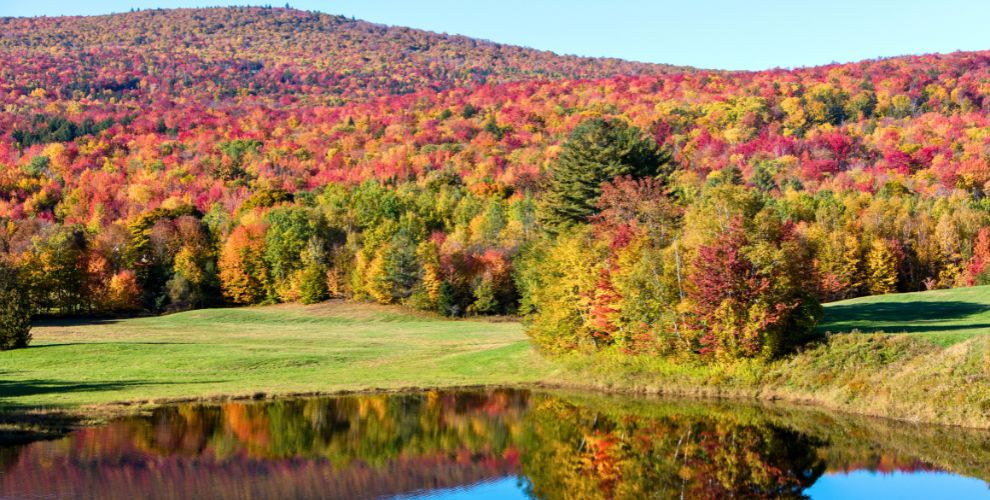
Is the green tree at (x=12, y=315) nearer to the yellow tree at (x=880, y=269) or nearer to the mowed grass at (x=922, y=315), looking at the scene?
the mowed grass at (x=922, y=315)

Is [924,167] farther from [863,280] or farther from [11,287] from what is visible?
[11,287]

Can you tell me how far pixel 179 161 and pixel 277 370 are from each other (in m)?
118

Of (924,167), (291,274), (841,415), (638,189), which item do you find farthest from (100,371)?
(924,167)

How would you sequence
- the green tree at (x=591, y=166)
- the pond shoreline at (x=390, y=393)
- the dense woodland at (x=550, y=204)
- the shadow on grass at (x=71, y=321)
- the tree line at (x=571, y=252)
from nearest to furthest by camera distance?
the pond shoreline at (x=390, y=393), the tree line at (x=571, y=252), the dense woodland at (x=550, y=204), the green tree at (x=591, y=166), the shadow on grass at (x=71, y=321)

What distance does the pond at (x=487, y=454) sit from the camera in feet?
75.2

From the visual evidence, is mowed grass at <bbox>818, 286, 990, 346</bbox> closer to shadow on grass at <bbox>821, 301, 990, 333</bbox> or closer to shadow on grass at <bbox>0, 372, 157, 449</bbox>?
shadow on grass at <bbox>821, 301, 990, 333</bbox>

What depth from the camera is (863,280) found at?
9125 centimetres

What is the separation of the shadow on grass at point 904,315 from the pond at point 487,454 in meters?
10.9

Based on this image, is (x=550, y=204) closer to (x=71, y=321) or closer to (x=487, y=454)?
→ (x=487, y=454)

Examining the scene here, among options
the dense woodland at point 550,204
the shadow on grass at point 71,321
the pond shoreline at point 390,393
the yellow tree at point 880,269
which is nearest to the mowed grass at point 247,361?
the pond shoreline at point 390,393

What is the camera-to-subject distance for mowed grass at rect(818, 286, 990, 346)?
37.6m

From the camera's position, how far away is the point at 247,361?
4991 centimetres

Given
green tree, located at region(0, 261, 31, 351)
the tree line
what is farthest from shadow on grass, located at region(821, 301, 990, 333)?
green tree, located at region(0, 261, 31, 351)

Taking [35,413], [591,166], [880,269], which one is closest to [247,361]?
[35,413]
